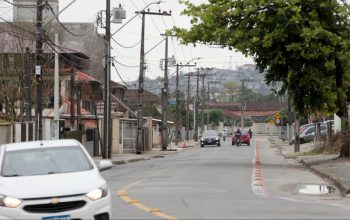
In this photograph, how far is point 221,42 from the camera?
30.3 meters

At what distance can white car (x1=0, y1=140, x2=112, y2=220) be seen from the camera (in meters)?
9.66

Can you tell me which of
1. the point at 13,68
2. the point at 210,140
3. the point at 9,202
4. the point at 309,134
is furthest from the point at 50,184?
the point at 210,140

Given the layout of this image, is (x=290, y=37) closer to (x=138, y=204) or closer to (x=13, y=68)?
(x=138, y=204)

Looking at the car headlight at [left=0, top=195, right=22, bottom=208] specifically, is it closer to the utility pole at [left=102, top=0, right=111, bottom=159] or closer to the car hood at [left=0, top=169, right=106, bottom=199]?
the car hood at [left=0, top=169, right=106, bottom=199]

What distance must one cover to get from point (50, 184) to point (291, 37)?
2051 cm

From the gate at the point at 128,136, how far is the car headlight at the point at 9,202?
42497 millimetres

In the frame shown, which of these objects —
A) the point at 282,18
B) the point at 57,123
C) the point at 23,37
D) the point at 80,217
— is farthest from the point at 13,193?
the point at 23,37

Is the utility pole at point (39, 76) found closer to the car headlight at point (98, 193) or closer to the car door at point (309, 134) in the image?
the car headlight at point (98, 193)

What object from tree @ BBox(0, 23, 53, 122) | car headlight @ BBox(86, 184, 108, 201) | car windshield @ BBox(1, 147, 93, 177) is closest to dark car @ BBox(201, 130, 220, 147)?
tree @ BBox(0, 23, 53, 122)

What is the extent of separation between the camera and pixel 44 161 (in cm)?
1123

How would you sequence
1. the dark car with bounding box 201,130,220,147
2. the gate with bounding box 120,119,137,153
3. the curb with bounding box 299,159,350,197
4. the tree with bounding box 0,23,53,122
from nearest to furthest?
the curb with bounding box 299,159,350,197 → the tree with bounding box 0,23,53,122 → the gate with bounding box 120,119,137,153 → the dark car with bounding box 201,130,220,147

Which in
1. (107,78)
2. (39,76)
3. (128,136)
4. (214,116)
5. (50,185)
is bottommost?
(50,185)

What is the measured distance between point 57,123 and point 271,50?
1220 centimetres

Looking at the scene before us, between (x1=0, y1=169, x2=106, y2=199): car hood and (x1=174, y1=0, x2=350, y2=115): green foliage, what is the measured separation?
1821cm
